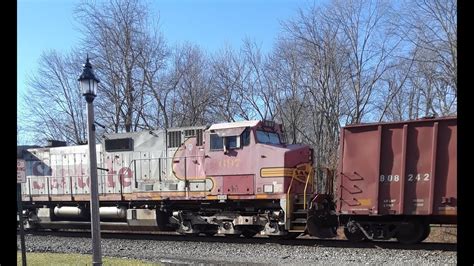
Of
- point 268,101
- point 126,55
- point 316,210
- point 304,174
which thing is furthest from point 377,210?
point 126,55

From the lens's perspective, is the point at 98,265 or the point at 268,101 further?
the point at 268,101

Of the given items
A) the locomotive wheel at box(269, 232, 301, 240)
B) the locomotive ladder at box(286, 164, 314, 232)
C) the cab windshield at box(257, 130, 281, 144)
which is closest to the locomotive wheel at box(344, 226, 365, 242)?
the locomotive ladder at box(286, 164, 314, 232)

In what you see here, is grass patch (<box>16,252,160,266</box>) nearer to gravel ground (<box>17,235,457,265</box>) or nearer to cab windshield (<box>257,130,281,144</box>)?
gravel ground (<box>17,235,457,265</box>)

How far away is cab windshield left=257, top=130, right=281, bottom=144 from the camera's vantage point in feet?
47.7

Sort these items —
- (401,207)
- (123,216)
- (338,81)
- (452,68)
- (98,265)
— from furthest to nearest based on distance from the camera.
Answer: (338,81), (452,68), (123,216), (401,207), (98,265)

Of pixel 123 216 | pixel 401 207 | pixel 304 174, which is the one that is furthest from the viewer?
pixel 123 216

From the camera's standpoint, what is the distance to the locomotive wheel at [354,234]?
12820 mm

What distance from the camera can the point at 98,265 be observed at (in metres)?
8.29

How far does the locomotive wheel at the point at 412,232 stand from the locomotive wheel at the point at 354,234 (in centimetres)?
108

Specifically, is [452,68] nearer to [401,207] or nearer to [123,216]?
[401,207]

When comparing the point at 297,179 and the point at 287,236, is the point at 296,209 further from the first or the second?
the point at 287,236

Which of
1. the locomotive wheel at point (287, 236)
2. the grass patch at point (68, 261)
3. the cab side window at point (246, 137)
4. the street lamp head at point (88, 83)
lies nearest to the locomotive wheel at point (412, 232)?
the locomotive wheel at point (287, 236)

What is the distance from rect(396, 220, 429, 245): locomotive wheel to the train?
3 cm

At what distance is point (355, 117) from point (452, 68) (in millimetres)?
6106
